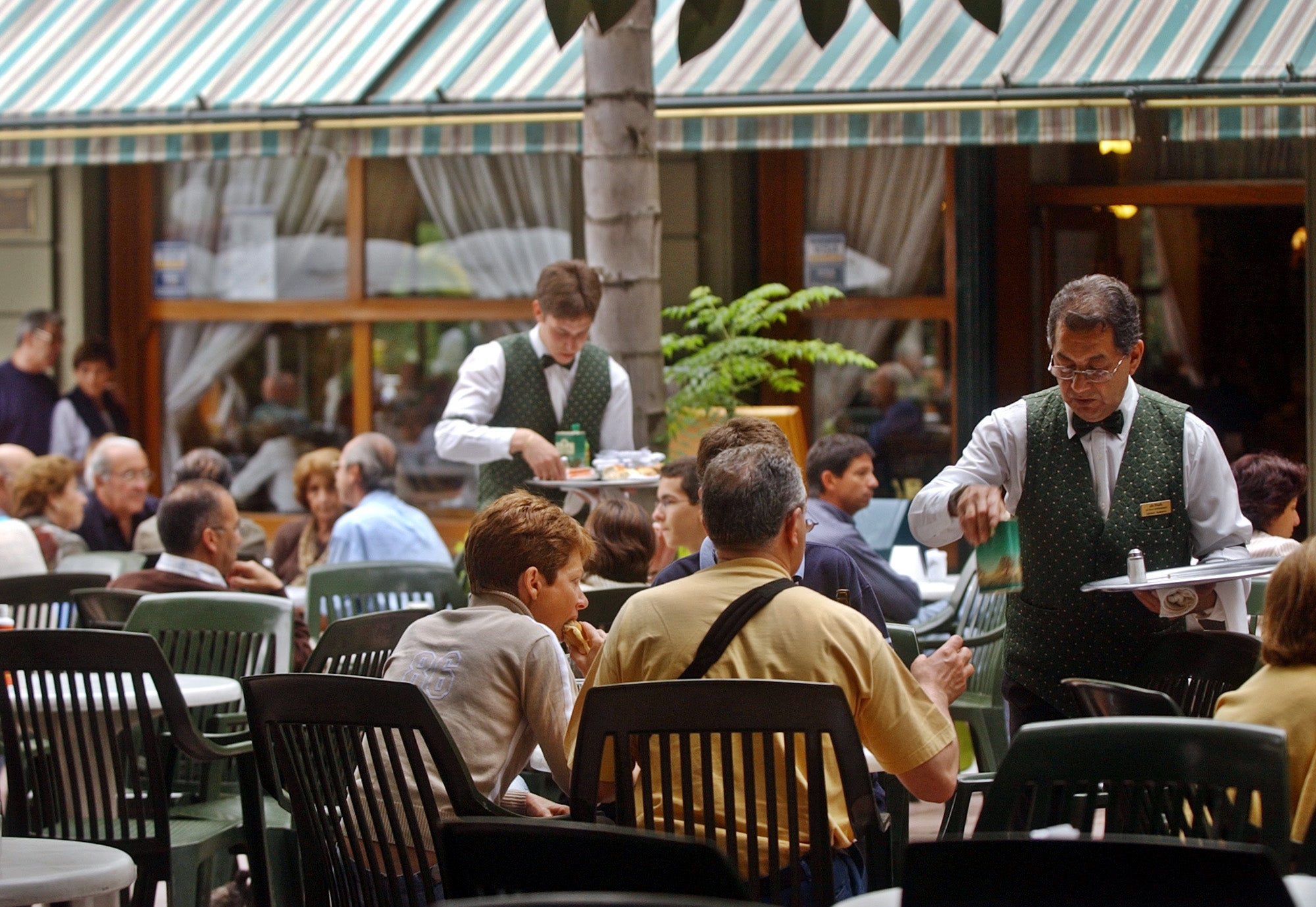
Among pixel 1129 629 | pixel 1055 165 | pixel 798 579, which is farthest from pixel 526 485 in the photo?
pixel 1055 165

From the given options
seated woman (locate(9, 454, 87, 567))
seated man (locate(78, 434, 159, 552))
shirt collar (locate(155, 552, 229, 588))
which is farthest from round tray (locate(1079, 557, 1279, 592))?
seated man (locate(78, 434, 159, 552))

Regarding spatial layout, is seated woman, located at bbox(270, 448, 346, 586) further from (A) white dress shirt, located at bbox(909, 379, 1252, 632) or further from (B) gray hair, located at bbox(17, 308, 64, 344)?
(A) white dress shirt, located at bbox(909, 379, 1252, 632)

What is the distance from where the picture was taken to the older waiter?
367cm

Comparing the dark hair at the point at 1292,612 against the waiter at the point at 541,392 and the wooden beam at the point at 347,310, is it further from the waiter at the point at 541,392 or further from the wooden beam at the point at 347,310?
the wooden beam at the point at 347,310

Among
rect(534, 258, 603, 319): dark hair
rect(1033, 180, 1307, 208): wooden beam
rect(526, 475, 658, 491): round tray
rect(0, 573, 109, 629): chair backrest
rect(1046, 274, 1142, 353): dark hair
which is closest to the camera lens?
rect(1046, 274, 1142, 353): dark hair

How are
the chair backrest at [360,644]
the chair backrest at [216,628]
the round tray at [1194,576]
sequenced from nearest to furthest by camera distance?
the round tray at [1194,576] → the chair backrest at [360,644] → the chair backrest at [216,628]

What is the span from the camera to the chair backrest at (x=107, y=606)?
16.1 feet

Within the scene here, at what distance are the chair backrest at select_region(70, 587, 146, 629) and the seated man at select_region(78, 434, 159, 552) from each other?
7.25ft

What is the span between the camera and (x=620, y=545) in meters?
4.92

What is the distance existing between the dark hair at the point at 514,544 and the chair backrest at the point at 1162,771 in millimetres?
1182

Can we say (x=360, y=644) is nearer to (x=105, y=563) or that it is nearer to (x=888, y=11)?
(x=888, y=11)

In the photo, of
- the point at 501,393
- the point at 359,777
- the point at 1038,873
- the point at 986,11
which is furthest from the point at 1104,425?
the point at 501,393

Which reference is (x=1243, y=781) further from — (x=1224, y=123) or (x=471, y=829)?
(x=1224, y=123)

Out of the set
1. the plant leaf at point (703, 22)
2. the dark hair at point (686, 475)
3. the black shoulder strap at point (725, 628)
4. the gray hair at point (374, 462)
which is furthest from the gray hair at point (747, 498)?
the gray hair at point (374, 462)
